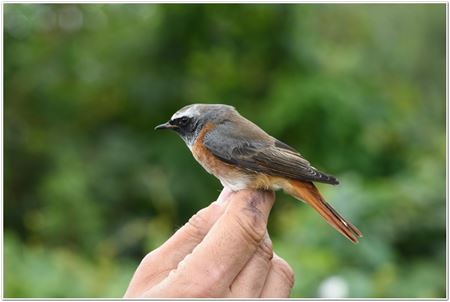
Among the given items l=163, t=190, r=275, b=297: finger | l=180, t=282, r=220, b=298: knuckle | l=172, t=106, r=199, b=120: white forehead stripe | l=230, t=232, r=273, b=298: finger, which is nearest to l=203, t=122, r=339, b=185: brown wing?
l=172, t=106, r=199, b=120: white forehead stripe

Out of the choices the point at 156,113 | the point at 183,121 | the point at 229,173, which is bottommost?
the point at 156,113

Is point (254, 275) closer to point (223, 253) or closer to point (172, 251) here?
point (223, 253)

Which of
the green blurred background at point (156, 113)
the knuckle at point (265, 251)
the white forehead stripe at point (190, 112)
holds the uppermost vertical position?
the white forehead stripe at point (190, 112)

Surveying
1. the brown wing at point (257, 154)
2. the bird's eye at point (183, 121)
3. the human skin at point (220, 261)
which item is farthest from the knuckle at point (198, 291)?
the bird's eye at point (183, 121)

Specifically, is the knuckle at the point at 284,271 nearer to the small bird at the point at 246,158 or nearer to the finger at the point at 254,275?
the finger at the point at 254,275

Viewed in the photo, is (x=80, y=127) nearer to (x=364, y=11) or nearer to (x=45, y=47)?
(x=45, y=47)

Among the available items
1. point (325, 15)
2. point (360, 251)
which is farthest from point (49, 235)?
point (325, 15)

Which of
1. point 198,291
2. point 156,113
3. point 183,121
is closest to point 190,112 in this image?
point 183,121
